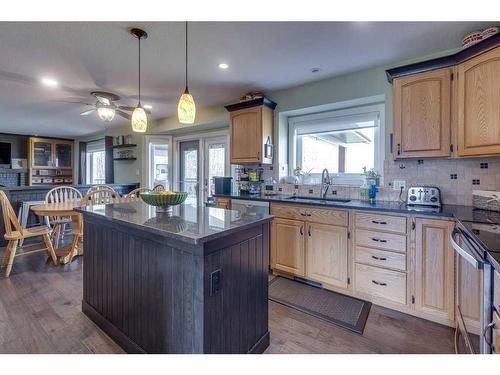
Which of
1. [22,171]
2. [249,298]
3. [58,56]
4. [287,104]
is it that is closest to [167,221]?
[249,298]

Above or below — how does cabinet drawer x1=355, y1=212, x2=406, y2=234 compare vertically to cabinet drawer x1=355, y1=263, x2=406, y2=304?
above

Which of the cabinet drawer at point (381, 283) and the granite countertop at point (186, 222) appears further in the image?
the cabinet drawer at point (381, 283)

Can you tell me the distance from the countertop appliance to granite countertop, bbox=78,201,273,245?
62.4 inches

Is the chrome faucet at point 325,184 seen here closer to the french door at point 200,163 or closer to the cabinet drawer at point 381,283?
the cabinet drawer at point 381,283

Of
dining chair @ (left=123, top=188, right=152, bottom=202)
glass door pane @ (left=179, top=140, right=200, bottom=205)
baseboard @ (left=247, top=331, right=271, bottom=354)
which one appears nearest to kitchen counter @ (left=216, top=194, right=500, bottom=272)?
baseboard @ (left=247, top=331, right=271, bottom=354)

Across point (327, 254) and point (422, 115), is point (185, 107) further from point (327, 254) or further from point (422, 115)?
point (422, 115)

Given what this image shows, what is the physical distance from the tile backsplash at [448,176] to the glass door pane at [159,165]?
4301 mm

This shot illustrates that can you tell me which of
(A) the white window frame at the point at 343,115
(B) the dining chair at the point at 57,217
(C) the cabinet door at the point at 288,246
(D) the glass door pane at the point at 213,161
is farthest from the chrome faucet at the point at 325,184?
(B) the dining chair at the point at 57,217

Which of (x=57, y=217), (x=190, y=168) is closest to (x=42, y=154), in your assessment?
(x=57, y=217)

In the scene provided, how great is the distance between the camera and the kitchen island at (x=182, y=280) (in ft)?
4.14

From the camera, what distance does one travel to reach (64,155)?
7969mm

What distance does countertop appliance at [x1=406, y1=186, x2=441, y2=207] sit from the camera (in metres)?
2.32

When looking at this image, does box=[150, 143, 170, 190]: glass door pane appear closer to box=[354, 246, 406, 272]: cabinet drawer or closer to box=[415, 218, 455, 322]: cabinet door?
box=[354, 246, 406, 272]: cabinet drawer
